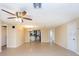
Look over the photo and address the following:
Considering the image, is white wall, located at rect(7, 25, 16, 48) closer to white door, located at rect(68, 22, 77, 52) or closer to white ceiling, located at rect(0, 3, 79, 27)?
white ceiling, located at rect(0, 3, 79, 27)

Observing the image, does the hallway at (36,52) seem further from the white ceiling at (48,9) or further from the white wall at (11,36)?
the white ceiling at (48,9)

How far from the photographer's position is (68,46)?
8906mm

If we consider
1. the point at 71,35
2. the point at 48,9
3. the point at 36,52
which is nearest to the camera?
the point at 48,9

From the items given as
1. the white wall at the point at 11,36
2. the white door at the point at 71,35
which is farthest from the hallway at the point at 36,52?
the white wall at the point at 11,36

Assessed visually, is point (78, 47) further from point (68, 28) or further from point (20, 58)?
point (20, 58)

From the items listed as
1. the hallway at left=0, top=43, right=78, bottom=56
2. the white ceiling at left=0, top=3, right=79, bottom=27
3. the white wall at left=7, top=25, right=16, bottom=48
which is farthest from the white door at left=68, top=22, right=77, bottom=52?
the white wall at left=7, top=25, right=16, bottom=48

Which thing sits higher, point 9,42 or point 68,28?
point 68,28

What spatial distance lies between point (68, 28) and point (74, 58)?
768cm

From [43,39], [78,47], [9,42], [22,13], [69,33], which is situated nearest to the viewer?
[22,13]

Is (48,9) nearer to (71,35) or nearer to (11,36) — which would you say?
(71,35)

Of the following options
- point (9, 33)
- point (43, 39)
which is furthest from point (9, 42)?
point (43, 39)

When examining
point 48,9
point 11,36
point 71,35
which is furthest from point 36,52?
point 11,36

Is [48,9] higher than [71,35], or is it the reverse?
[48,9]

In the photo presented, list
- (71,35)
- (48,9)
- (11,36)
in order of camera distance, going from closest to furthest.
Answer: (48,9) → (71,35) → (11,36)
